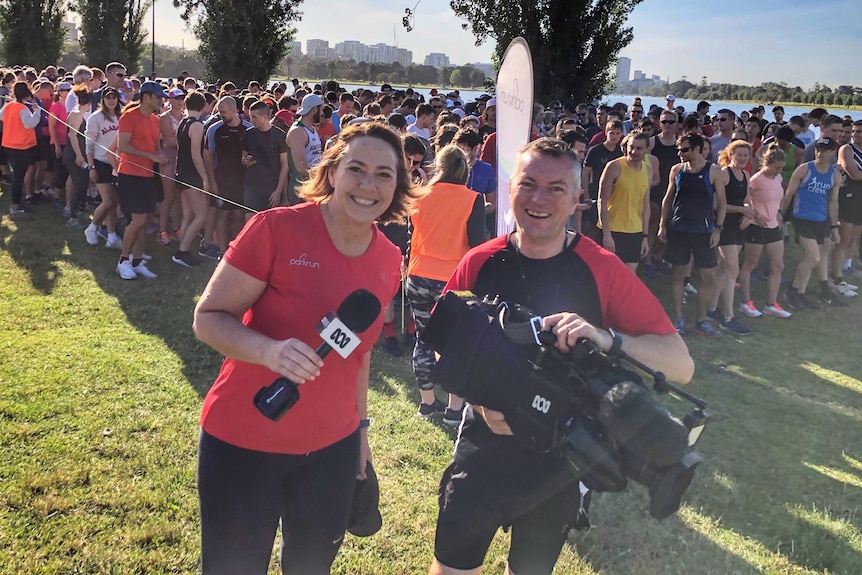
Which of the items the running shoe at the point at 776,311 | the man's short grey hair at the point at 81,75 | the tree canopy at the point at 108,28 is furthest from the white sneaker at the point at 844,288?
the tree canopy at the point at 108,28

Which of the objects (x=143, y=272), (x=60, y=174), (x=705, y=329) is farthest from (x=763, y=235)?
(x=60, y=174)

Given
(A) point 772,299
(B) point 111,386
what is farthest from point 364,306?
(A) point 772,299

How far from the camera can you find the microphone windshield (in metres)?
1.67

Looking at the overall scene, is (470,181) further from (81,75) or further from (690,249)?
(81,75)

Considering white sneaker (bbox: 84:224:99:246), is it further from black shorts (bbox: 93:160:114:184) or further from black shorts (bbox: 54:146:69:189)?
black shorts (bbox: 54:146:69:189)

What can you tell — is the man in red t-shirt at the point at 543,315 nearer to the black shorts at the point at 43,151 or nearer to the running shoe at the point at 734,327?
the running shoe at the point at 734,327

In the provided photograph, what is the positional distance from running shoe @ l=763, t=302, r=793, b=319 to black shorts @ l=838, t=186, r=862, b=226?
87.2 inches

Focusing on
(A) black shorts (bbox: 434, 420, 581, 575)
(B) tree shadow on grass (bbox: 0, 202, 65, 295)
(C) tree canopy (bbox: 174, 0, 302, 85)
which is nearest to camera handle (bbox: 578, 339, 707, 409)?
(A) black shorts (bbox: 434, 420, 581, 575)

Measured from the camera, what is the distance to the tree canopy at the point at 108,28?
31344 mm

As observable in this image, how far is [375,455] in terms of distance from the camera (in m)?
4.05

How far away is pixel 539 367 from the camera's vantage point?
5.49 ft

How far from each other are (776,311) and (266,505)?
751 centimetres

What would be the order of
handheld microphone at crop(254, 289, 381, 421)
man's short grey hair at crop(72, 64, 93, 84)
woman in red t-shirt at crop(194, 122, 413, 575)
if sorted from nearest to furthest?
handheld microphone at crop(254, 289, 381, 421) → woman in red t-shirt at crop(194, 122, 413, 575) → man's short grey hair at crop(72, 64, 93, 84)

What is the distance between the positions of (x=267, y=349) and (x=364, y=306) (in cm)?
29
